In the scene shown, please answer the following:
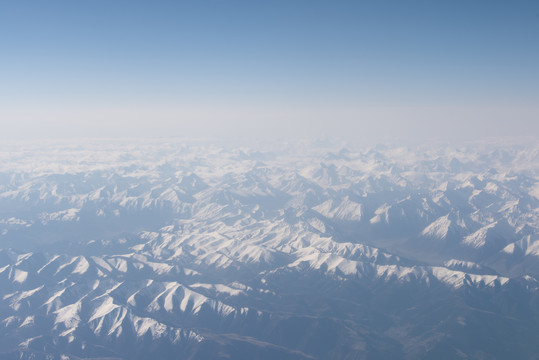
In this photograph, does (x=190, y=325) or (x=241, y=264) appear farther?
(x=241, y=264)

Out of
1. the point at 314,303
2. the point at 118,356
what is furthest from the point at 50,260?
the point at 314,303

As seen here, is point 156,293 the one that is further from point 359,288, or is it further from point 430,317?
point 430,317

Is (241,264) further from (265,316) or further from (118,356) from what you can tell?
(118,356)

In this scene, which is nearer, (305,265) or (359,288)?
(359,288)

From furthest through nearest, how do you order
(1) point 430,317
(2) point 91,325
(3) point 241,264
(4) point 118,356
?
(3) point 241,264
(1) point 430,317
(2) point 91,325
(4) point 118,356

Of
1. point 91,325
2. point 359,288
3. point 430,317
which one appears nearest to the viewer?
point 91,325

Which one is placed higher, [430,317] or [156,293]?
[156,293]

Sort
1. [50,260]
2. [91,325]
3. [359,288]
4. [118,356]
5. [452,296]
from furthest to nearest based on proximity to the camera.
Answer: [50,260] < [359,288] < [452,296] < [91,325] < [118,356]

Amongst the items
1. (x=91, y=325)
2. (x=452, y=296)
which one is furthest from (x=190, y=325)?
(x=452, y=296)

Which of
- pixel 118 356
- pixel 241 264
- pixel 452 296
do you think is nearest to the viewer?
pixel 118 356
